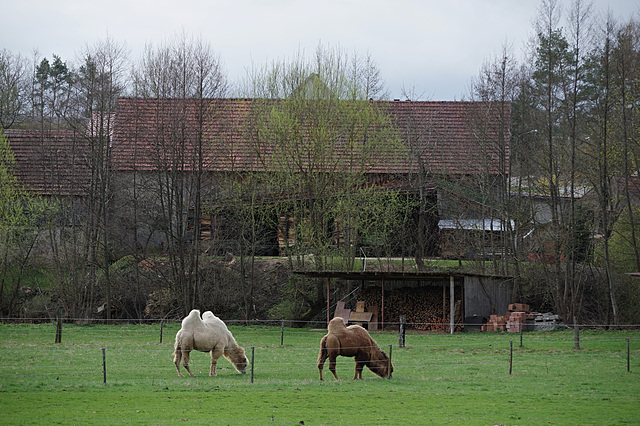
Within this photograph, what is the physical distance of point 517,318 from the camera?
28391 mm

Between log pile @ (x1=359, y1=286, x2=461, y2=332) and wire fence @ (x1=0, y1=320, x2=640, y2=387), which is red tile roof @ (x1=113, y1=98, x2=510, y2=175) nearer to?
log pile @ (x1=359, y1=286, x2=461, y2=332)

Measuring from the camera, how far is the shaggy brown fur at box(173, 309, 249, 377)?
48.4ft

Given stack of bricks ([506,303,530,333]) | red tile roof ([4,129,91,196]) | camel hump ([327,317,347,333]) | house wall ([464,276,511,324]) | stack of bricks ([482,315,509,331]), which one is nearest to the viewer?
camel hump ([327,317,347,333])

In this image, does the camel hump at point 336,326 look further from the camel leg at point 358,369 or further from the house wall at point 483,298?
the house wall at point 483,298

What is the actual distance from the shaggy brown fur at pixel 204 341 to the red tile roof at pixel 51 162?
20.7 m

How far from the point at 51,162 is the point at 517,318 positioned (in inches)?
945

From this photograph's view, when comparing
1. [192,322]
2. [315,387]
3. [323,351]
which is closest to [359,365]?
[323,351]

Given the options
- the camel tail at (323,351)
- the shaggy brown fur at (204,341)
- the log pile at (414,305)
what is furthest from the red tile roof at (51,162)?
the camel tail at (323,351)

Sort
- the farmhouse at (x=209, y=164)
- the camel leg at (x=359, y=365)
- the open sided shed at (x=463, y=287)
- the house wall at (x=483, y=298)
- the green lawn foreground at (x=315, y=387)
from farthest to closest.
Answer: the farmhouse at (x=209, y=164)
the house wall at (x=483, y=298)
the open sided shed at (x=463, y=287)
the camel leg at (x=359, y=365)
the green lawn foreground at (x=315, y=387)

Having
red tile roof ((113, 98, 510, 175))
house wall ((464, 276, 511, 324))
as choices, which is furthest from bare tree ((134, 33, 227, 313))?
house wall ((464, 276, 511, 324))

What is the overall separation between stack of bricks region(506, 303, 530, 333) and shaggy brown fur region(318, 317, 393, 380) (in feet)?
47.5

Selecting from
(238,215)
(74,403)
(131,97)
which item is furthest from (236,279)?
(74,403)

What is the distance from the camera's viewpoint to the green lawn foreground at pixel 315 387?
1062cm

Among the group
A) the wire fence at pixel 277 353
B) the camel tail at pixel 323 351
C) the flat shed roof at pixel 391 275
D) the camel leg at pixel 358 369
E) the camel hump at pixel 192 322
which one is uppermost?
the flat shed roof at pixel 391 275
